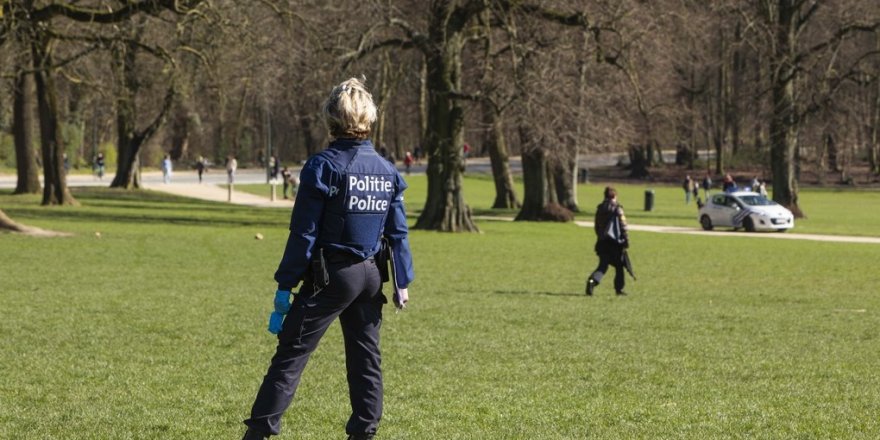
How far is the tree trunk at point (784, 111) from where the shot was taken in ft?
150

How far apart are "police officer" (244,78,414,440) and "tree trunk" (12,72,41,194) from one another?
3762cm

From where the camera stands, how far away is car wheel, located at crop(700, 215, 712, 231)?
45.3m

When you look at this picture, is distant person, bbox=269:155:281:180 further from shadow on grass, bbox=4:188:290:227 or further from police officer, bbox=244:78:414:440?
police officer, bbox=244:78:414:440

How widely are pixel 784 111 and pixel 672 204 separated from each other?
18.8m

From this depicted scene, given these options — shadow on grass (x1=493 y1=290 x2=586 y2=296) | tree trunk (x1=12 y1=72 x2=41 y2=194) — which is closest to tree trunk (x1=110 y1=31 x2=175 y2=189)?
tree trunk (x1=12 y1=72 x2=41 y2=194)

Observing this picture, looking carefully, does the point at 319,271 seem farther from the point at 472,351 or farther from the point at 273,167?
the point at 273,167

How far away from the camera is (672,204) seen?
64812 mm

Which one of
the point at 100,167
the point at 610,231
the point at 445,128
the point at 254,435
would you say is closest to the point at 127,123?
the point at 445,128

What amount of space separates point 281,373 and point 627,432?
2.36 metres

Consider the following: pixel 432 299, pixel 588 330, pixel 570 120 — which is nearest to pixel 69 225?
pixel 570 120

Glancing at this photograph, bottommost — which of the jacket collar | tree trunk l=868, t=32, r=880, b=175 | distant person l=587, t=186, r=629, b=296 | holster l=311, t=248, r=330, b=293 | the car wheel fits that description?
the car wheel

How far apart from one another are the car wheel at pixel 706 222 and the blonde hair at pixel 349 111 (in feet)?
131

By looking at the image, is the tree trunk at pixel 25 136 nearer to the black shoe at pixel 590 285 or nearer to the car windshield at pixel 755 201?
the car windshield at pixel 755 201

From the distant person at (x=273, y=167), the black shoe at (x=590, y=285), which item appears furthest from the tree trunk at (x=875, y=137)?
the black shoe at (x=590, y=285)
